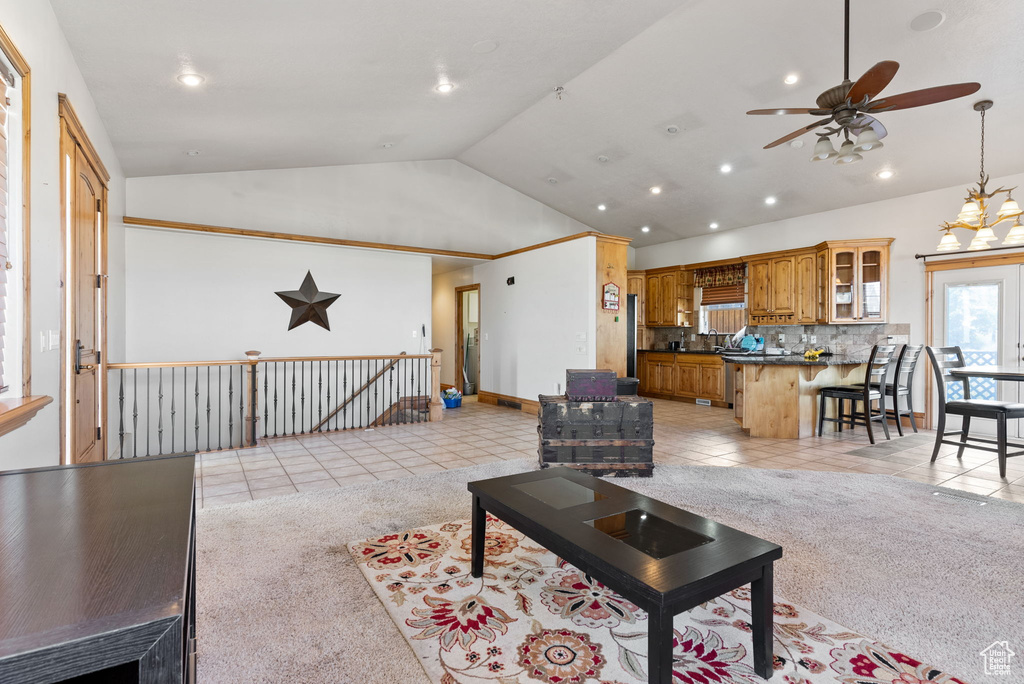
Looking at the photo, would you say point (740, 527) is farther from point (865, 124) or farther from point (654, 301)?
point (654, 301)

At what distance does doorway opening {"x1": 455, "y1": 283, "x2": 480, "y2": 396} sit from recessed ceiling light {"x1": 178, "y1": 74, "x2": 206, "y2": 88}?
6258mm

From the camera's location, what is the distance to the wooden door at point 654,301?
979 cm

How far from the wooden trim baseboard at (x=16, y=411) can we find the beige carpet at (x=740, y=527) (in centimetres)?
102

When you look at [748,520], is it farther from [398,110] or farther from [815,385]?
[398,110]

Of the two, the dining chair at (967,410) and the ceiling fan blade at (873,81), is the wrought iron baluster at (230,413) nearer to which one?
the ceiling fan blade at (873,81)

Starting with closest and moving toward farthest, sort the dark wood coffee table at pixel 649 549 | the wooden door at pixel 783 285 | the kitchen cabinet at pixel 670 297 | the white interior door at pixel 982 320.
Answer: the dark wood coffee table at pixel 649 549 → the white interior door at pixel 982 320 → the wooden door at pixel 783 285 → the kitchen cabinet at pixel 670 297

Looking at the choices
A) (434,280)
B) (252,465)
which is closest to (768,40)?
(252,465)

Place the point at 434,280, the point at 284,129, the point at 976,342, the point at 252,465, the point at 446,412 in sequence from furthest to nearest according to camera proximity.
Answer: the point at 434,280 < the point at 446,412 < the point at 976,342 < the point at 284,129 < the point at 252,465

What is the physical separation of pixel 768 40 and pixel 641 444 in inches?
143

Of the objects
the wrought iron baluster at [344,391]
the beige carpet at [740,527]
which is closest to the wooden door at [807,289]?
the beige carpet at [740,527]

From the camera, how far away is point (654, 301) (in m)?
9.91

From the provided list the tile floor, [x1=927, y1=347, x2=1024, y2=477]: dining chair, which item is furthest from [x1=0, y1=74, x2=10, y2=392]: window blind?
[x1=927, y1=347, x2=1024, y2=477]: dining chair

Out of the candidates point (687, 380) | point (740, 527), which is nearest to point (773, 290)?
point (687, 380)

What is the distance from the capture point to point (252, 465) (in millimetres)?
4641
